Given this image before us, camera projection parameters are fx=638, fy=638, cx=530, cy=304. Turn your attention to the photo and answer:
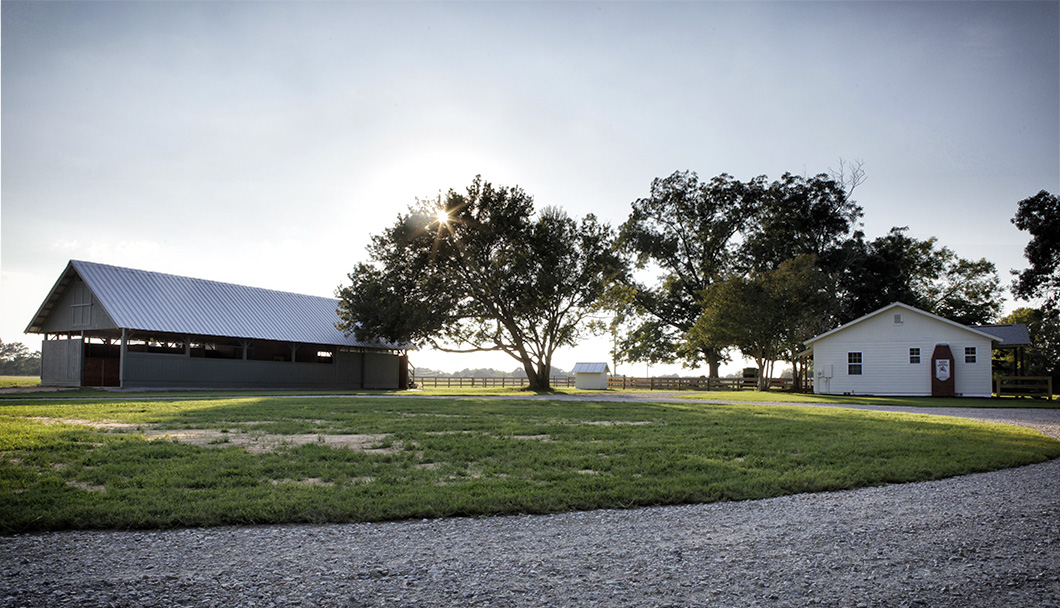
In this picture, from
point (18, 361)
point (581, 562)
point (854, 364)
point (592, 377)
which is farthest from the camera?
point (18, 361)

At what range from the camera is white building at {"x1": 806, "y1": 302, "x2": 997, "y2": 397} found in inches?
1230

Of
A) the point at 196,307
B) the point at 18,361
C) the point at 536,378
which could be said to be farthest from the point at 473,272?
the point at 18,361

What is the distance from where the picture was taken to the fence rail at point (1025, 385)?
2861 centimetres

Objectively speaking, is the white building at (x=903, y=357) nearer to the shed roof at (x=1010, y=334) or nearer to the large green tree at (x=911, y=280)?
the shed roof at (x=1010, y=334)

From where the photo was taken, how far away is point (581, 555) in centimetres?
415

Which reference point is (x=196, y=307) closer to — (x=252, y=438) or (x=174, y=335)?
(x=174, y=335)

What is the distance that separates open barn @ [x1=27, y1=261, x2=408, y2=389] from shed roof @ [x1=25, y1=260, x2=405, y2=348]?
0.05m

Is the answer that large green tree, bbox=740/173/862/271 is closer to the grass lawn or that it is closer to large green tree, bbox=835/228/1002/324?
large green tree, bbox=835/228/1002/324

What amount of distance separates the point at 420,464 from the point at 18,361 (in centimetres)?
8587

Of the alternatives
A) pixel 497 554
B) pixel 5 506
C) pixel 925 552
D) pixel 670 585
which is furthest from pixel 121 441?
pixel 925 552

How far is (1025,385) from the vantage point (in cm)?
2948

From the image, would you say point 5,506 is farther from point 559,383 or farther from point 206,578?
point 559,383

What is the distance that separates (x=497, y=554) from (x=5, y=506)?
393 centimetres

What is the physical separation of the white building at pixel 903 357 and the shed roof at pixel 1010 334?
1394mm
